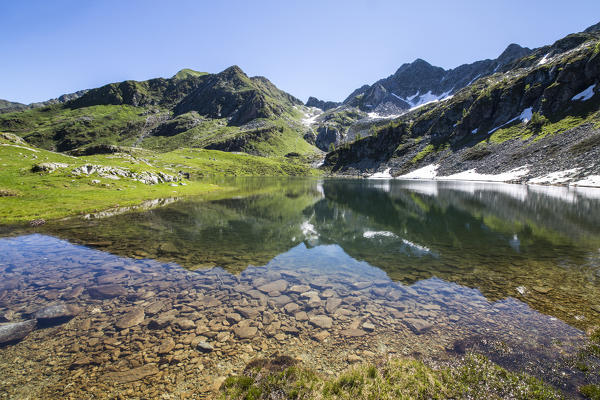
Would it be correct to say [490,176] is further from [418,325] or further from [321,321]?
[321,321]

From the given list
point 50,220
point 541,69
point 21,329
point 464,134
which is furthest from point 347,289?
point 541,69

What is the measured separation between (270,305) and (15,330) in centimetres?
1000

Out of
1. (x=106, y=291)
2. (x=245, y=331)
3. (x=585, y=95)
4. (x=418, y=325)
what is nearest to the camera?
(x=245, y=331)

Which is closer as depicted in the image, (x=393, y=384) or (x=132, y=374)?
(x=393, y=384)

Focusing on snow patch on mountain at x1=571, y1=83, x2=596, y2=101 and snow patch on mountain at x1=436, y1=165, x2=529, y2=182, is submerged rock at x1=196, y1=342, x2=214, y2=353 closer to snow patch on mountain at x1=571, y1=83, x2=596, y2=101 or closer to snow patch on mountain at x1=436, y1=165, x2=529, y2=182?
snow patch on mountain at x1=436, y1=165, x2=529, y2=182

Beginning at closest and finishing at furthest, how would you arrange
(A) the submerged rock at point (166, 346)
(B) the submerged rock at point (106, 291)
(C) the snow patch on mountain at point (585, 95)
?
(A) the submerged rock at point (166, 346) → (B) the submerged rock at point (106, 291) → (C) the snow patch on mountain at point (585, 95)

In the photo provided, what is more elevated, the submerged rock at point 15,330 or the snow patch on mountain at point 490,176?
the snow patch on mountain at point 490,176

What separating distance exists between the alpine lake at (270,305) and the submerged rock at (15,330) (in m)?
0.10

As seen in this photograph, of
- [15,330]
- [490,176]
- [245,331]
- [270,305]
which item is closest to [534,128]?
[490,176]

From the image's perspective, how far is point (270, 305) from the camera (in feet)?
40.8

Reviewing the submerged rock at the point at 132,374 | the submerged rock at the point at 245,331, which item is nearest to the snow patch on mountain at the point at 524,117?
the submerged rock at the point at 245,331

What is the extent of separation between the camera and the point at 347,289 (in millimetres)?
14484

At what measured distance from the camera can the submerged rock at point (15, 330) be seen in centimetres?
913

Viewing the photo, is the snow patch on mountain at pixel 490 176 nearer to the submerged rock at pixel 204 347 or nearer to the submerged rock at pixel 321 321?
the submerged rock at pixel 321 321
